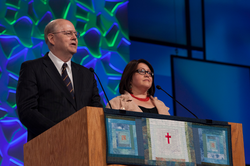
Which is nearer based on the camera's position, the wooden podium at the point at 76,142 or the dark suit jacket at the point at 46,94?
the wooden podium at the point at 76,142

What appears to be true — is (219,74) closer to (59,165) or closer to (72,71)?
(72,71)

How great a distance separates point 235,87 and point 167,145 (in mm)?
3872

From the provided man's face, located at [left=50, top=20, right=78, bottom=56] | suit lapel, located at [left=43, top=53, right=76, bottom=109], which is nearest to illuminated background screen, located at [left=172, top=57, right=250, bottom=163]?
man's face, located at [left=50, top=20, right=78, bottom=56]

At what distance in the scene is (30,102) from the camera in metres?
2.15

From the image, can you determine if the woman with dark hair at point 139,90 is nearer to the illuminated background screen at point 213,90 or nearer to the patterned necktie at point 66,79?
the patterned necktie at point 66,79

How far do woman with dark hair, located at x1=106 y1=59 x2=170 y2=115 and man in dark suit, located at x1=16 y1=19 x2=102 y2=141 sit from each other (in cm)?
30

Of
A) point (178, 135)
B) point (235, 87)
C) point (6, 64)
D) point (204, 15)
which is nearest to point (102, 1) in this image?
point (6, 64)

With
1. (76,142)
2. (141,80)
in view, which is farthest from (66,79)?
(76,142)

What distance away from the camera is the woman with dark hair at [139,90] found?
2695 mm

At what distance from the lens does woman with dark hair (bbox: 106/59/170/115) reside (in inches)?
106

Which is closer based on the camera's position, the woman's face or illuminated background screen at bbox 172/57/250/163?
the woman's face

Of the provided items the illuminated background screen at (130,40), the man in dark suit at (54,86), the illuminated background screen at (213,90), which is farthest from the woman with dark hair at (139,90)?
the illuminated background screen at (213,90)

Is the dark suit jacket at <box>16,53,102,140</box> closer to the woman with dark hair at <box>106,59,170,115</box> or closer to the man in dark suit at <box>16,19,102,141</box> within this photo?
the man in dark suit at <box>16,19,102,141</box>

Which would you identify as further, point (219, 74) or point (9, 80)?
point (219, 74)
